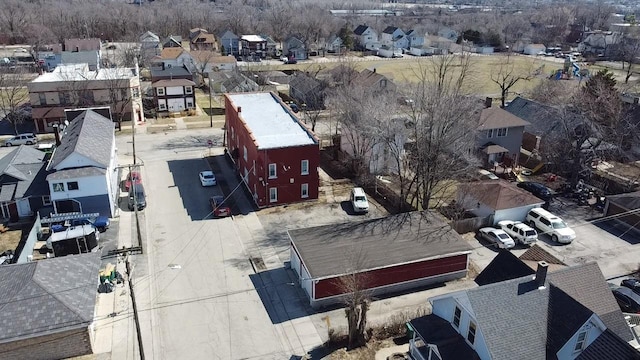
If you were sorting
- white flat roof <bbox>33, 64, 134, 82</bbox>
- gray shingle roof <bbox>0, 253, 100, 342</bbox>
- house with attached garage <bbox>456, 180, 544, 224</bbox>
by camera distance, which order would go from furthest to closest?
white flat roof <bbox>33, 64, 134, 82</bbox>, house with attached garage <bbox>456, 180, 544, 224</bbox>, gray shingle roof <bbox>0, 253, 100, 342</bbox>

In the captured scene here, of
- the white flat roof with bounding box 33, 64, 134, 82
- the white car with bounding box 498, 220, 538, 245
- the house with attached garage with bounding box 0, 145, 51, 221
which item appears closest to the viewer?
the white car with bounding box 498, 220, 538, 245

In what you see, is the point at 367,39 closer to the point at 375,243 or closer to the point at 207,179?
the point at 207,179

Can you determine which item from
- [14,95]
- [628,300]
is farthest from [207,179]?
[14,95]

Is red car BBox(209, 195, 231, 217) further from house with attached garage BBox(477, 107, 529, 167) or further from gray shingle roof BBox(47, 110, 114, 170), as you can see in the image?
house with attached garage BBox(477, 107, 529, 167)

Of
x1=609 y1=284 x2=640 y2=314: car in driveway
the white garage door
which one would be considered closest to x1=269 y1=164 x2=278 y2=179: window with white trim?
x1=609 y1=284 x2=640 y2=314: car in driveway

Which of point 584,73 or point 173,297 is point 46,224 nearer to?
point 173,297

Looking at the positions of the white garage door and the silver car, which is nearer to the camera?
the silver car

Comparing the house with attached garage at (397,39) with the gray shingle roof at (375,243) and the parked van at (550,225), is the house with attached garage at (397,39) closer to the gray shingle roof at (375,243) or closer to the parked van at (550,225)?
the parked van at (550,225)

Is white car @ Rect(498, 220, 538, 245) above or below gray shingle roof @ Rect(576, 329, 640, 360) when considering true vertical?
below
